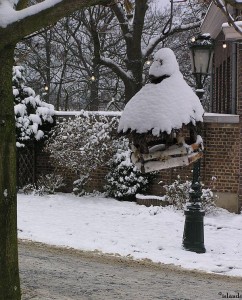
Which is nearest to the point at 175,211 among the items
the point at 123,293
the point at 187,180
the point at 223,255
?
the point at 187,180

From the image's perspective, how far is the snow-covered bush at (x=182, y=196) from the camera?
1261cm

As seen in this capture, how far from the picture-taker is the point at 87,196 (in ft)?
49.2

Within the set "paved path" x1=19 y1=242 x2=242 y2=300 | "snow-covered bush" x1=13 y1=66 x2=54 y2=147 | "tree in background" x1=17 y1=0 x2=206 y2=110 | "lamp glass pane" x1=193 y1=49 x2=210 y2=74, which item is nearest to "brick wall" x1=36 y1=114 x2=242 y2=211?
"lamp glass pane" x1=193 y1=49 x2=210 y2=74

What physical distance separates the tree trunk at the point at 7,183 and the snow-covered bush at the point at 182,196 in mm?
8102

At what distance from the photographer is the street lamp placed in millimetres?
9578

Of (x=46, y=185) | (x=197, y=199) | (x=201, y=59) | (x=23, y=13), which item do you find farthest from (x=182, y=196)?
(x=23, y=13)

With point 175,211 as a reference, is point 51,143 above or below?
above

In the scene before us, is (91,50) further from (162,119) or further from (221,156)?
(162,119)

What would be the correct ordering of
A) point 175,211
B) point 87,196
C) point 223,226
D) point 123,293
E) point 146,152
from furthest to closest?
point 87,196 < point 175,211 < point 223,226 < point 123,293 < point 146,152

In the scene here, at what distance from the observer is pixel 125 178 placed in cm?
1430

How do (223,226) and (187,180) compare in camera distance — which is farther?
(187,180)

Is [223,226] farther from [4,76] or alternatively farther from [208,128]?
[4,76]

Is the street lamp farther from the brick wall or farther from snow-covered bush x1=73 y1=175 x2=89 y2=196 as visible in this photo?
snow-covered bush x1=73 y1=175 x2=89 y2=196

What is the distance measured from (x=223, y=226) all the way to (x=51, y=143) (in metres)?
6.06
